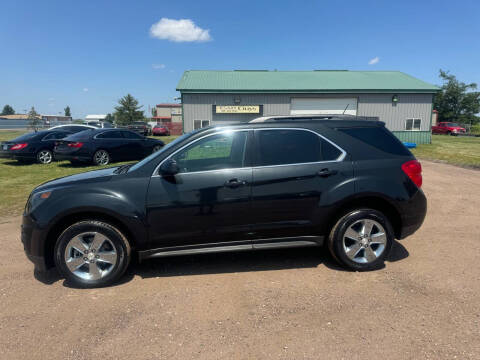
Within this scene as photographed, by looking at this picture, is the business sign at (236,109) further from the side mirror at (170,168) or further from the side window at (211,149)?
the side mirror at (170,168)

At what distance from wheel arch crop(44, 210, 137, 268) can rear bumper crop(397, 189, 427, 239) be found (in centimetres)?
316

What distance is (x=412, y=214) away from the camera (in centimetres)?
367

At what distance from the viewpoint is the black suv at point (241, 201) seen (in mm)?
3291

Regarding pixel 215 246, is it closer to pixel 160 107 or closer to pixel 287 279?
pixel 287 279

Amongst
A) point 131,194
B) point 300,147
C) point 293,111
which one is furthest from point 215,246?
point 293,111

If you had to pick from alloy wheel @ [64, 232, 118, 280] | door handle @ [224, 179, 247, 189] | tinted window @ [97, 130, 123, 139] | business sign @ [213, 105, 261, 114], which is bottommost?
alloy wheel @ [64, 232, 118, 280]

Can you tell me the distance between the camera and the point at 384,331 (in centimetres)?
258

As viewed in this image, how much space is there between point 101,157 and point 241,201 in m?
9.68

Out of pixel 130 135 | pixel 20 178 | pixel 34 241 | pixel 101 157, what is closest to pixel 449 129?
pixel 130 135

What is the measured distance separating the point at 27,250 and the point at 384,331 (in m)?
3.67

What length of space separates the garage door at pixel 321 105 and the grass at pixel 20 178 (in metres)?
14.7

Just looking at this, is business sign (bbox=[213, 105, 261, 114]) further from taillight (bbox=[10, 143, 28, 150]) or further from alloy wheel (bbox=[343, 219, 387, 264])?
alloy wheel (bbox=[343, 219, 387, 264])

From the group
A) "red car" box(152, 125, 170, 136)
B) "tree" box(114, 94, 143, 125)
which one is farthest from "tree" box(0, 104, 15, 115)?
"red car" box(152, 125, 170, 136)

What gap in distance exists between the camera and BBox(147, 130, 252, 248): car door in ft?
10.9
